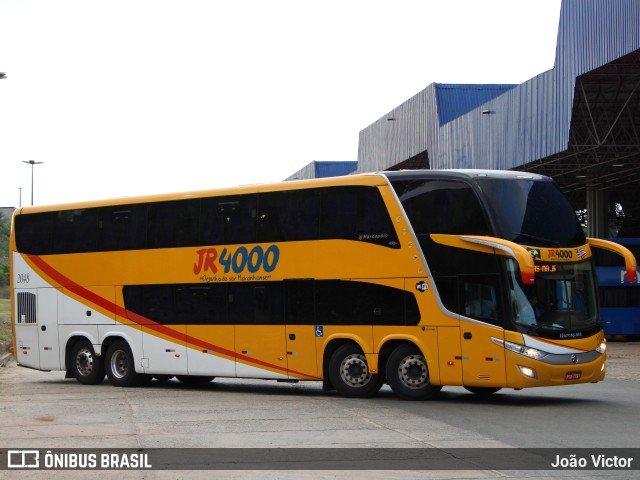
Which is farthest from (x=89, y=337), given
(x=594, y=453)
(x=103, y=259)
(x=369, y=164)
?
(x=369, y=164)

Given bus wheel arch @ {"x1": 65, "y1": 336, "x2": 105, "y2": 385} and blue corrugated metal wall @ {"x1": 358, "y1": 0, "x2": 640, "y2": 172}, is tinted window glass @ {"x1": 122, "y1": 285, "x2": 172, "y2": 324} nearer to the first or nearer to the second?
bus wheel arch @ {"x1": 65, "y1": 336, "x2": 105, "y2": 385}

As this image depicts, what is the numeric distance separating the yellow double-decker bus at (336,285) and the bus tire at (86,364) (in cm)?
4

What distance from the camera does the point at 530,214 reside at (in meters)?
17.6

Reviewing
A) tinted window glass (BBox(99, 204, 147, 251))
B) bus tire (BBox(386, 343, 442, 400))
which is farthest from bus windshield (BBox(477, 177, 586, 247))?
tinted window glass (BBox(99, 204, 147, 251))

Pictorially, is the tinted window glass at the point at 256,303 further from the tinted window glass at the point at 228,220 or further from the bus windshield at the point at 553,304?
the bus windshield at the point at 553,304

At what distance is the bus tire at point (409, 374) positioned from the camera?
18.2 m

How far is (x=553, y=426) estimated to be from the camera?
14.4m

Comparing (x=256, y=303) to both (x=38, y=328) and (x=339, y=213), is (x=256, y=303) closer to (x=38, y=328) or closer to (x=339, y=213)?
(x=339, y=213)

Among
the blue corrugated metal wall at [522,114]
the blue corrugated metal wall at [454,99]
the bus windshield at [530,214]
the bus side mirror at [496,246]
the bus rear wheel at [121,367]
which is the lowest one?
the bus rear wheel at [121,367]

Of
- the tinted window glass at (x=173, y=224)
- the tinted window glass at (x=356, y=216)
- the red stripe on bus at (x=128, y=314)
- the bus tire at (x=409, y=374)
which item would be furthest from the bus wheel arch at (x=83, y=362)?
the bus tire at (x=409, y=374)

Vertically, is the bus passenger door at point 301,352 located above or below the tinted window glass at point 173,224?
below

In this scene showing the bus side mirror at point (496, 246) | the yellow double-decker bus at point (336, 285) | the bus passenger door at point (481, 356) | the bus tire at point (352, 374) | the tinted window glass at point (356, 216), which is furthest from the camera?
the bus tire at point (352, 374)

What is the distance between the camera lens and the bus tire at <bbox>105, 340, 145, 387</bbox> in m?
23.0

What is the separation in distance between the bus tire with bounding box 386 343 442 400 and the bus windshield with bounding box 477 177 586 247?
8.41 ft
